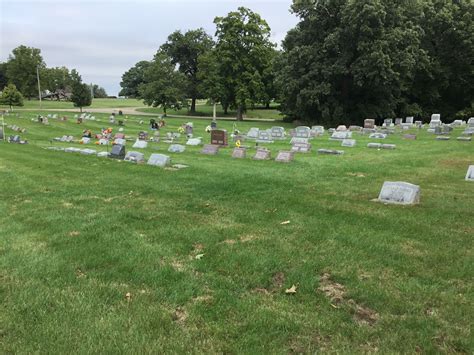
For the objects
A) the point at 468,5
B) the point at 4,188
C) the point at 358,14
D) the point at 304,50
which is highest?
the point at 468,5

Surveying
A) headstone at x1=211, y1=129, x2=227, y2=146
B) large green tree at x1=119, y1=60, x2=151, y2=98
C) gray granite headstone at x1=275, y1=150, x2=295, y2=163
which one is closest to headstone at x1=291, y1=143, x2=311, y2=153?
gray granite headstone at x1=275, y1=150, x2=295, y2=163

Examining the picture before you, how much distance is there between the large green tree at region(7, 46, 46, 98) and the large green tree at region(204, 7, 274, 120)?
124 feet

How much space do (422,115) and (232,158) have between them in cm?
3649

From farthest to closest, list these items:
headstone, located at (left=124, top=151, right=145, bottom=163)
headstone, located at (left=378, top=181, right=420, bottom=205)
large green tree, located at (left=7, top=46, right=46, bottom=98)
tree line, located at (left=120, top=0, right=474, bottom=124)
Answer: large green tree, located at (left=7, top=46, right=46, bottom=98) → tree line, located at (left=120, top=0, right=474, bottom=124) → headstone, located at (left=124, top=151, right=145, bottom=163) → headstone, located at (left=378, top=181, right=420, bottom=205)

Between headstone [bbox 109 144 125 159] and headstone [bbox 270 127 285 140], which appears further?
headstone [bbox 270 127 285 140]

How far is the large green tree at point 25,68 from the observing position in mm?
70750

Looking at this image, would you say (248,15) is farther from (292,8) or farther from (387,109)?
(387,109)

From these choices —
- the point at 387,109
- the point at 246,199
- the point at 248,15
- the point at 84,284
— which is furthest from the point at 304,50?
the point at 84,284

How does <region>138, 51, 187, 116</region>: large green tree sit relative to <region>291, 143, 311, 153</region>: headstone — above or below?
above

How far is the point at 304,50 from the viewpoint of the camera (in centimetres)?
3925

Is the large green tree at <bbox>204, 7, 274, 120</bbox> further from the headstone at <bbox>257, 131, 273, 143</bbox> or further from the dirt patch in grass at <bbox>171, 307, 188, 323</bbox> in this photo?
the dirt patch in grass at <bbox>171, 307, 188, 323</bbox>

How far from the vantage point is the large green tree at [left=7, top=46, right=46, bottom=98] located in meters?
70.8

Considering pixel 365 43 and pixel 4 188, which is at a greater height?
pixel 365 43

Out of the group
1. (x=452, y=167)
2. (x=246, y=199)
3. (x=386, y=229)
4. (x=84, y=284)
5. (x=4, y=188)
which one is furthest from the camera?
(x=452, y=167)
